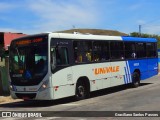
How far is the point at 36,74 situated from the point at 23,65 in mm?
804

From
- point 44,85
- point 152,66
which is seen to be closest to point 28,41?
point 44,85

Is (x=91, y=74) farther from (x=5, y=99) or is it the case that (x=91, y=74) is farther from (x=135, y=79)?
(x=135, y=79)

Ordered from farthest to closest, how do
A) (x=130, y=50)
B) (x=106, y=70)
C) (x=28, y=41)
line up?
1. (x=130, y=50)
2. (x=106, y=70)
3. (x=28, y=41)

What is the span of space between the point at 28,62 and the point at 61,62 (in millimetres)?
1295

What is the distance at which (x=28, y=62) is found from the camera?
15.5 m

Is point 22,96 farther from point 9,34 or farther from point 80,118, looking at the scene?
point 9,34

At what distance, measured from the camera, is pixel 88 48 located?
17.4m

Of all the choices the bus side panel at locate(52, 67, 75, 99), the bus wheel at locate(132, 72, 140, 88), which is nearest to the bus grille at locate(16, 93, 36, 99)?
the bus side panel at locate(52, 67, 75, 99)

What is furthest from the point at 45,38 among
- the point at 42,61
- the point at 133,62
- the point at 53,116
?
the point at 133,62

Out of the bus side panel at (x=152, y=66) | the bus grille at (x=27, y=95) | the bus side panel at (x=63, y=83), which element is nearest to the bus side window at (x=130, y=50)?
the bus side panel at (x=152, y=66)

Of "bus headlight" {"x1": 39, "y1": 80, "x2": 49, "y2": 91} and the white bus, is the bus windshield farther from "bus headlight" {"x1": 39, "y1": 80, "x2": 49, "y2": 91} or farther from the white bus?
"bus headlight" {"x1": 39, "y1": 80, "x2": 49, "y2": 91}

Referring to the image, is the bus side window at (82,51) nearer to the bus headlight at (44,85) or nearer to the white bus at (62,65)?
the white bus at (62,65)

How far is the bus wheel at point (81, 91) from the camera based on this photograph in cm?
1659

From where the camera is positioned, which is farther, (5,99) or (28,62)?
(5,99)
